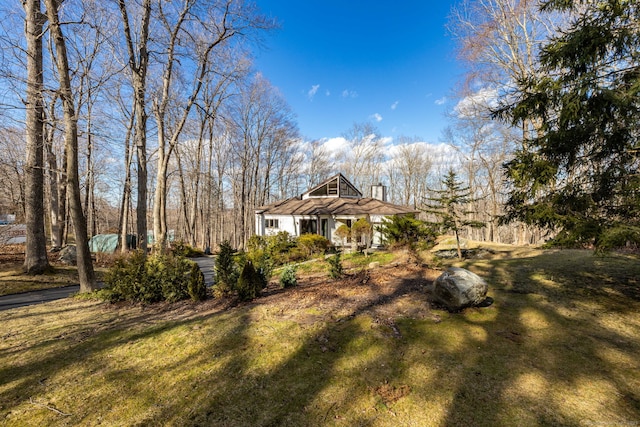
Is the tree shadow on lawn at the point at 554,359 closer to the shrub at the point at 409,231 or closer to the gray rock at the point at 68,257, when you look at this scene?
the shrub at the point at 409,231

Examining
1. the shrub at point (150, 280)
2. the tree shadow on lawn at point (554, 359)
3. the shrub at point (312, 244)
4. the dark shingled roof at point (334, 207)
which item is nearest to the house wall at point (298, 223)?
the dark shingled roof at point (334, 207)

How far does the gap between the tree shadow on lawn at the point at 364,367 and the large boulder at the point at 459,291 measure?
22cm

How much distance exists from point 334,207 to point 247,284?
534 inches

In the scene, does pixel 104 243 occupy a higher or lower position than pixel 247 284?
higher

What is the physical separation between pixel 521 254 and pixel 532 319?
25.0 feet

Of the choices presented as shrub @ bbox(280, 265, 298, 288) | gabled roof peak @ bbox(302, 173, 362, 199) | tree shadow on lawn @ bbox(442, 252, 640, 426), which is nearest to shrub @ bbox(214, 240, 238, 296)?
shrub @ bbox(280, 265, 298, 288)

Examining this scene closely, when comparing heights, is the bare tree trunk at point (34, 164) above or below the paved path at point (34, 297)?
above

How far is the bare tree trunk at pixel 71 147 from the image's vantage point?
6909 millimetres

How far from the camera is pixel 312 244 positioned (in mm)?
14992

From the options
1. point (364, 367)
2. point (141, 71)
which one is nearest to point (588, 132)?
point (364, 367)

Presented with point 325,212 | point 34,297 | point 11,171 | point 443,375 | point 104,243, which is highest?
point 11,171

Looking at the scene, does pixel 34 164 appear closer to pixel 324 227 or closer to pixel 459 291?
pixel 459 291

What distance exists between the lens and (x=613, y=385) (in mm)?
3002

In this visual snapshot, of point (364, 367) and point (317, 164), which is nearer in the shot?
point (364, 367)
